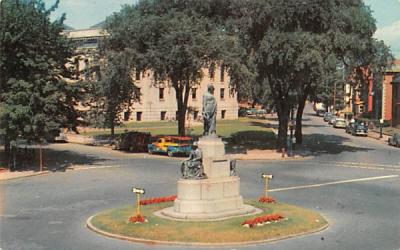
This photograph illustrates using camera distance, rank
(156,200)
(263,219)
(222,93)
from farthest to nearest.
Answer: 1. (222,93)
2. (156,200)
3. (263,219)

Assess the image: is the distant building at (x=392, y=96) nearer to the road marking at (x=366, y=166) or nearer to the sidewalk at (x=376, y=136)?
the sidewalk at (x=376, y=136)

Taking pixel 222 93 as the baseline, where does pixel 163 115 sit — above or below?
below

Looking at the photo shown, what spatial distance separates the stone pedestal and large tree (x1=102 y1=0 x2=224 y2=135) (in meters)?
22.1

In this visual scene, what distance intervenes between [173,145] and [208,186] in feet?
76.2

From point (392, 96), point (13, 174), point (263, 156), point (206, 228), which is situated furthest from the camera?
point (392, 96)

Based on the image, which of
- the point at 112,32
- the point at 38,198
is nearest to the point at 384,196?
the point at 38,198

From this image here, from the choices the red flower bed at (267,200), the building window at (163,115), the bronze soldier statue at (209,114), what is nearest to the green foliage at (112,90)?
the bronze soldier statue at (209,114)

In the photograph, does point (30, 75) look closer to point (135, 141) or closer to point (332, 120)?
point (135, 141)

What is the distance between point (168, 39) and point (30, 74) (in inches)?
456

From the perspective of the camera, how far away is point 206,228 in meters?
16.5

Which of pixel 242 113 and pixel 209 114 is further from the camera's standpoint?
pixel 242 113

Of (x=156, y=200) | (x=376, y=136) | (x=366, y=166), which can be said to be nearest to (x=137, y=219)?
(x=156, y=200)

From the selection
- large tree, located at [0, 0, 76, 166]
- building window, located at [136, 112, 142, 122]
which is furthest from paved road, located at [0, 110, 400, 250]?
building window, located at [136, 112, 142, 122]


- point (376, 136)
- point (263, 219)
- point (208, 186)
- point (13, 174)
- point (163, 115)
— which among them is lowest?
point (13, 174)
